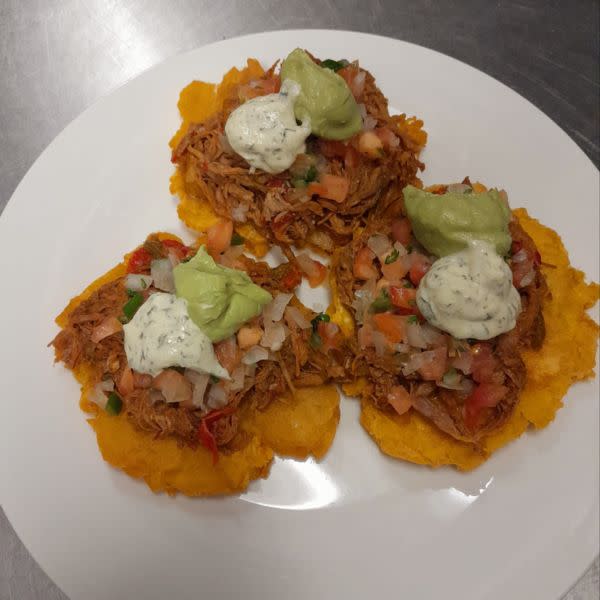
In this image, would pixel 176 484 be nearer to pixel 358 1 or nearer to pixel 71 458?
Answer: pixel 71 458

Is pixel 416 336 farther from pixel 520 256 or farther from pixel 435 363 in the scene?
pixel 520 256

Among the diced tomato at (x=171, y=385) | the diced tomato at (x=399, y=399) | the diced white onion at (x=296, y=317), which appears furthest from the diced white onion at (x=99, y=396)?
the diced tomato at (x=399, y=399)

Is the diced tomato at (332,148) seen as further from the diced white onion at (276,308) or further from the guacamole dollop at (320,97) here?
the diced white onion at (276,308)

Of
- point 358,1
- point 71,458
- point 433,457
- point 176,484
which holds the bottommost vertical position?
point 433,457

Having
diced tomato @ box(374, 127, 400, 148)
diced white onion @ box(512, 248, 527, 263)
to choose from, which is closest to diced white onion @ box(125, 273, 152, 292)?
diced tomato @ box(374, 127, 400, 148)

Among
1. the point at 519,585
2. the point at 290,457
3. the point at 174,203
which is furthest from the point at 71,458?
the point at 519,585

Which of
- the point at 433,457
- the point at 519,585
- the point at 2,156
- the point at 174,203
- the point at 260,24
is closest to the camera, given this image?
the point at 519,585
